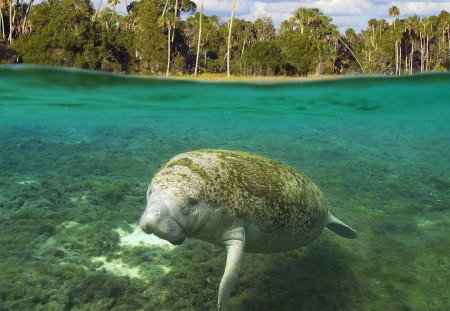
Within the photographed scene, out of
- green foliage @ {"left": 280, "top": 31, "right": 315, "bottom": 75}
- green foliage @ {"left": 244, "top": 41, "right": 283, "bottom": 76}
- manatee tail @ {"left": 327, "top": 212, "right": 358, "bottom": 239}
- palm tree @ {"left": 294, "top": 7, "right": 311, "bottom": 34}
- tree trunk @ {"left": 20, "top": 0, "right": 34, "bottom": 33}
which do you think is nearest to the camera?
manatee tail @ {"left": 327, "top": 212, "right": 358, "bottom": 239}

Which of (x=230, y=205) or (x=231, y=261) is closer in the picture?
(x=231, y=261)

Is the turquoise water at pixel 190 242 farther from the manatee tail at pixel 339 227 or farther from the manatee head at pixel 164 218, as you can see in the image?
the manatee head at pixel 164 218

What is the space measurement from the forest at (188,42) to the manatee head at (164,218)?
35.2 metres

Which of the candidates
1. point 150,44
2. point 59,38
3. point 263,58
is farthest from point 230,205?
point 150,44

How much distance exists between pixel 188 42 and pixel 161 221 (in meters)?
57.7

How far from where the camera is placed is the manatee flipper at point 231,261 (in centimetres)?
311

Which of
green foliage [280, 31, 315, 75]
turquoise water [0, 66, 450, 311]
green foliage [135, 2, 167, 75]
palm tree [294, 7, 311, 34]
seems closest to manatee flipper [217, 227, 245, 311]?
turquoise water [0, 66, 450, 311]

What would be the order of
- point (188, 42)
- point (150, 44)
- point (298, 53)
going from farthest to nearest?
point (188, 42) < point (298, 53) < point (150, 44)

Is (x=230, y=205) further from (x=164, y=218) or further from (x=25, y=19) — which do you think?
(x=25, y=19)

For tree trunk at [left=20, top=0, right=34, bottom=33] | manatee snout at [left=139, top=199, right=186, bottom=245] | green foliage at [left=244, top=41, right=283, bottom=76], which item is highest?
tree trunk at [left=20, top=0, right=34, bottom=33]

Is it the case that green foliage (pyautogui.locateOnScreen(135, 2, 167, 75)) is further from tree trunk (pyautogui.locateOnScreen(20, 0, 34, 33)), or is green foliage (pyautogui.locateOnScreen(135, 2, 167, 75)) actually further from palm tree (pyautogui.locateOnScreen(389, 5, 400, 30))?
palm tree (pyautogui.locateOnScreen(389, 5, 400, 30))

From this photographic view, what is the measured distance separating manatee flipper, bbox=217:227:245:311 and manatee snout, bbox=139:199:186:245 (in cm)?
46

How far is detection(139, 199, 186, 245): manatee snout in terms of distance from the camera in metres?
2.84

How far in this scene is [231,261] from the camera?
317 centimetres
